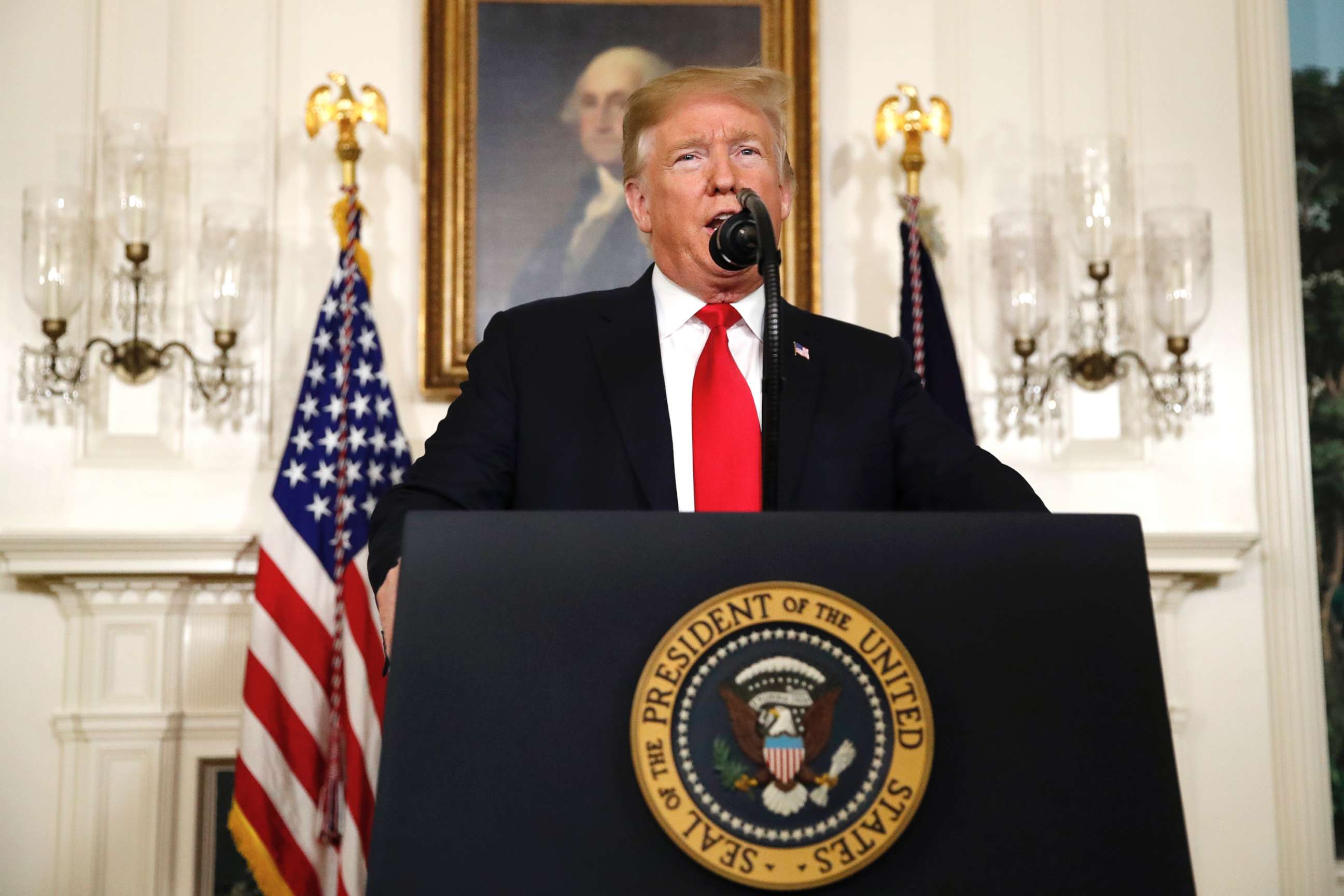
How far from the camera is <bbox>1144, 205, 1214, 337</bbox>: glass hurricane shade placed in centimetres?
389

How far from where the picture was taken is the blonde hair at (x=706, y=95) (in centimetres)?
212

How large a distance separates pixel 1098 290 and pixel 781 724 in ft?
10.9

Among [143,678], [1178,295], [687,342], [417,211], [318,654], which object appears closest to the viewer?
[687,342]

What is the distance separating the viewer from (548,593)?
105 centimetres

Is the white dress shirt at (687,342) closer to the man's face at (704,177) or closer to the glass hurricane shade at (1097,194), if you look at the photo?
the man's face at (704,177)

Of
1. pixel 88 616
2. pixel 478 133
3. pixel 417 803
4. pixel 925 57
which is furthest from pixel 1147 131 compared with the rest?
pixel 417 803

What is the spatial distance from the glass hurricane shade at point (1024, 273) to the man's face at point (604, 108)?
124 cm

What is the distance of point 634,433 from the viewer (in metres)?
1.81

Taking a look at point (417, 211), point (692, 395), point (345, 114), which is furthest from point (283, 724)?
point (692, 395)

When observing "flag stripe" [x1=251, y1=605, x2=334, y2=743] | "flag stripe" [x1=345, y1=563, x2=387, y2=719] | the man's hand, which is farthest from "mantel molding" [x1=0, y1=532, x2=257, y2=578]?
the man's hand

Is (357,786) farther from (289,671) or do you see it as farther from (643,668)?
(643,668)

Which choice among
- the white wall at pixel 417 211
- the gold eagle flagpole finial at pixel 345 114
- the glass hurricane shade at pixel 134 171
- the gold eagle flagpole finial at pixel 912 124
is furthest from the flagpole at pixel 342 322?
the gold eagle flagpole finial at pixel 912 124

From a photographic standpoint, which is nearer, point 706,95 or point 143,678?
point 706,95

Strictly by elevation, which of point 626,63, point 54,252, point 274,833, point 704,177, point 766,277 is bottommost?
point 274,833
